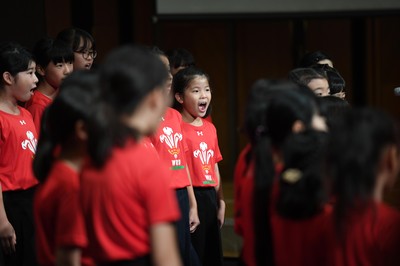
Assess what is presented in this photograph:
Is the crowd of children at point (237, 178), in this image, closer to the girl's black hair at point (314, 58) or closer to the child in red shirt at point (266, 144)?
the child in red shirt at point (266, 144)

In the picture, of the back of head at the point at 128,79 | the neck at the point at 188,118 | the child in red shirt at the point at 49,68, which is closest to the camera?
the back of head at the point at 128,79

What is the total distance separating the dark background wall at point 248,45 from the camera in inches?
300

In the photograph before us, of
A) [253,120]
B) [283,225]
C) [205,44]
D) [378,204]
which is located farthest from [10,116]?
[205,44]

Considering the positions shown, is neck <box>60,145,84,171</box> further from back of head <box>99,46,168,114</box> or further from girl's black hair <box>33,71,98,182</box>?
back of head <box>99,46,168,114</box>

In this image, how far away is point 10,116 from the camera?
160 inches

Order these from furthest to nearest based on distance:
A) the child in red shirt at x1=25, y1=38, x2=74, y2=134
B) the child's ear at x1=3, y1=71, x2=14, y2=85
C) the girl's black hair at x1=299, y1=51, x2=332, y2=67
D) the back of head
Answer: the girl's black hair at x1=299, y1=51, x2=332, y2=67 < the child in red shirt at x1=25, y1=38, x2=74, y2=134 < the child's ear at x1=3, y1=71, x2=14, y2=85 < the back of head

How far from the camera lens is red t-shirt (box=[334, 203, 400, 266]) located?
2.13m

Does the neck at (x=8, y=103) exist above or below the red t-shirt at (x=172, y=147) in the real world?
above

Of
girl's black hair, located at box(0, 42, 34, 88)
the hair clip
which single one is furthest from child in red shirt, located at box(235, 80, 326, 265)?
girl's black hair, located at box(0, 42, 34, 88)

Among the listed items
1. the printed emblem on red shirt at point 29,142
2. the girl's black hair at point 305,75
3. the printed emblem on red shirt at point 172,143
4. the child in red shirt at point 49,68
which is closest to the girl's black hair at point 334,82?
the girl's black hair at point 305,75

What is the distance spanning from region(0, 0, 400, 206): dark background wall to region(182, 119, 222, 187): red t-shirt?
2.71 m

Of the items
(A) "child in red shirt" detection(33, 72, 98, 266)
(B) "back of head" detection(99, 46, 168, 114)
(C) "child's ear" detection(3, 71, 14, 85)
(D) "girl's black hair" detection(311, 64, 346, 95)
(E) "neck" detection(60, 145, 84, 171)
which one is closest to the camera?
(B) "back of head" detection(99, 46, 168, 114)

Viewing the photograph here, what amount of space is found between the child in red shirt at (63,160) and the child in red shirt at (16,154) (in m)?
1.33

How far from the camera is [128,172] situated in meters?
2.23
